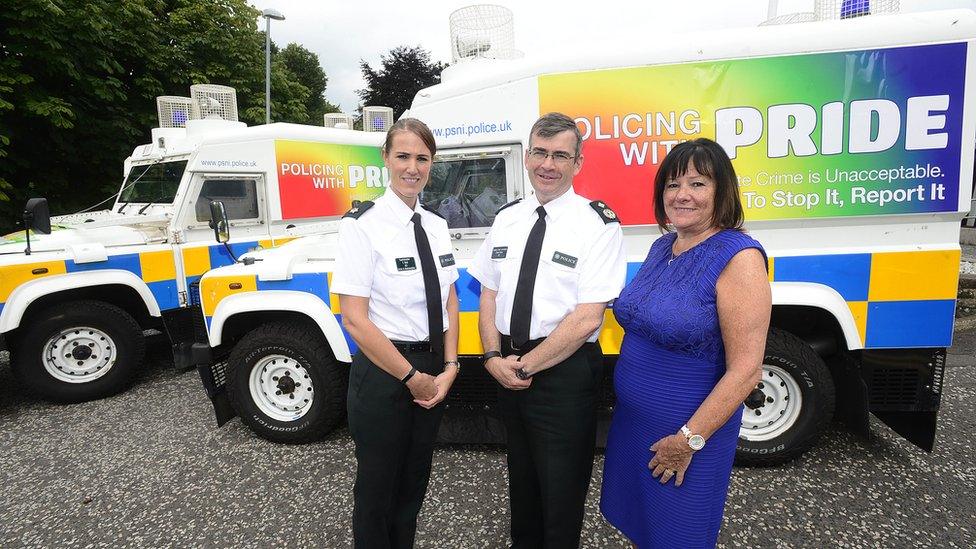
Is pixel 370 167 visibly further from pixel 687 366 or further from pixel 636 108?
pixel 687 366

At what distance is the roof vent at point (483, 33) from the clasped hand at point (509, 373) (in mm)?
2244

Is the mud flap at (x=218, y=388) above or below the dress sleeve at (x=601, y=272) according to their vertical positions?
below

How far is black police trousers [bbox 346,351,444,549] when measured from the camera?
174 cm

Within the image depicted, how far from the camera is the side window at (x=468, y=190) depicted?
300cm

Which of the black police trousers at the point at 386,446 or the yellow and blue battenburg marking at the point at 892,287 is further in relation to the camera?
the yellow and blue battenburg marking at the point at 892,287

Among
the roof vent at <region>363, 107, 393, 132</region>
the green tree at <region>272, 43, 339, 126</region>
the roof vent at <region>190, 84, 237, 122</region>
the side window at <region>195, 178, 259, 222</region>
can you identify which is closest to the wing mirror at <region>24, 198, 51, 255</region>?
the side window at <region>195, 178, 259, 222</region>

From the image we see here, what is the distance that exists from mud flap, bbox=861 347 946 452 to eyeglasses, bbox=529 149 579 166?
2.30 metres

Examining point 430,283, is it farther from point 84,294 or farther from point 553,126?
point 84,294

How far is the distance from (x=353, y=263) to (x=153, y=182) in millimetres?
5131

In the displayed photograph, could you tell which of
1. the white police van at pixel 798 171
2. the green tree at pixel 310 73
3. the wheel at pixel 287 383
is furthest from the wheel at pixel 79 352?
the green tree at pixel 310 73

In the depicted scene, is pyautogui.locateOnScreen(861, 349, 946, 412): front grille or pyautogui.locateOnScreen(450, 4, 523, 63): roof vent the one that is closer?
pyautogui.locateOnScreen(861, 349, 946, 412): front grille

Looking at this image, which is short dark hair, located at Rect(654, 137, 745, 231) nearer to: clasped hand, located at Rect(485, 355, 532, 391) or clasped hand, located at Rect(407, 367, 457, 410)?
clasped hand, located at Rect(485, 355, 532, 391)

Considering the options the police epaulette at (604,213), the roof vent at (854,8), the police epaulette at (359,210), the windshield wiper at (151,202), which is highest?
the roof vent at (854,8)

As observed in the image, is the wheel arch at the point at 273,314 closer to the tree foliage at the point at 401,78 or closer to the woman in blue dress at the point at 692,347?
the woman in blue dress at the point at 692,347
